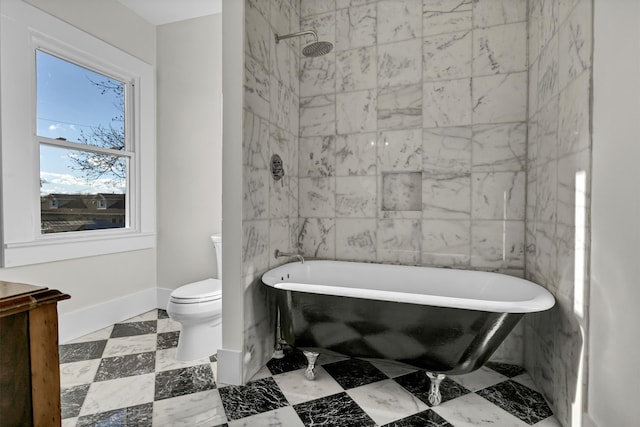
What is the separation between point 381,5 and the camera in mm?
2336

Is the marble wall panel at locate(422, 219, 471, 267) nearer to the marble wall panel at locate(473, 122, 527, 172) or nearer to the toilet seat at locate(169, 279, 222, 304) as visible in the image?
the marble wall panel at locate(473, 122, 527, 172)

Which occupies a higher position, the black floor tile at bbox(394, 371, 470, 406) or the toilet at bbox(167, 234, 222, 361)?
the toilet at bbox(167, 234, 222, 361)

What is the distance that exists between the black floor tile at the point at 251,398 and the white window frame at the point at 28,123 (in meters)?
1.59

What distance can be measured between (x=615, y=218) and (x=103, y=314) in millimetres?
3183

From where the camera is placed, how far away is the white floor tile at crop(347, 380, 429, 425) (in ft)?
5.15

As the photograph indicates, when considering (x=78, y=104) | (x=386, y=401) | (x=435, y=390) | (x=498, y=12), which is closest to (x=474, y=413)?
(x=435, y=390)

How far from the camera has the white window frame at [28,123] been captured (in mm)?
2031

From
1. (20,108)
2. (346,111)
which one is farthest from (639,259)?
(20,108)

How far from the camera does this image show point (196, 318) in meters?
2.04

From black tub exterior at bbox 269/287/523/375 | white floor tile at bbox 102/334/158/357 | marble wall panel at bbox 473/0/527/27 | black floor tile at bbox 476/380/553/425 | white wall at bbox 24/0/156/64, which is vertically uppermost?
white wall at bbox 24/0/156/64

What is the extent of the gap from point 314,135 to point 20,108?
1.88 m

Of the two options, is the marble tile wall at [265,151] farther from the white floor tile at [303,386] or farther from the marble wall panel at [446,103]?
the marble wall panel at [446,103]

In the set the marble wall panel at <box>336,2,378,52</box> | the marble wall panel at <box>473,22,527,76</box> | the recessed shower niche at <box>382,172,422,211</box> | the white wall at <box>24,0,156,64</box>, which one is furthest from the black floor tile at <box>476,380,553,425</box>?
the white wall at <box>24,0,156,64</box>

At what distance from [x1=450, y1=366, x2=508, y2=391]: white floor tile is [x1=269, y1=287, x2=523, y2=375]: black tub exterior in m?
0.37
